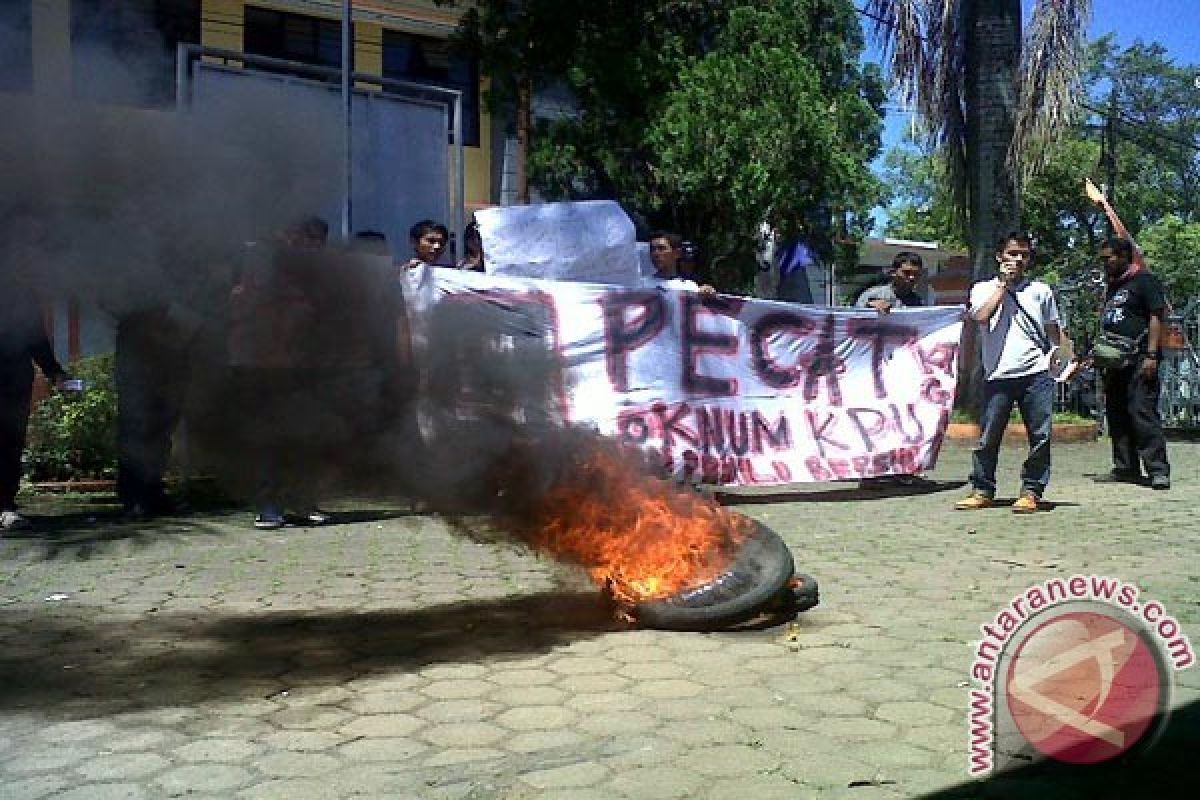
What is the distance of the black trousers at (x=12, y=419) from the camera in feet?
22.9

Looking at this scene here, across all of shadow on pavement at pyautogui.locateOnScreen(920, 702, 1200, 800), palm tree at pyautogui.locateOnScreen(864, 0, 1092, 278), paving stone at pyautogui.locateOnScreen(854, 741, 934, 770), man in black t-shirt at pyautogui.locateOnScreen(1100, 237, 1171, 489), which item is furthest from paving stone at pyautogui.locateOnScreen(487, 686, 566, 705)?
palm tree at pyautogui.locateOnScreen(864, 0, 1092, 278)

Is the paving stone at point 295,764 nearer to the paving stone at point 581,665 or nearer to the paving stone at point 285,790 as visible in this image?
the paving stone at point 285,790

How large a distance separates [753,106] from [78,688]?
343 inches

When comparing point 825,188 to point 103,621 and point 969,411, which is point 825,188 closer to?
point 969,411

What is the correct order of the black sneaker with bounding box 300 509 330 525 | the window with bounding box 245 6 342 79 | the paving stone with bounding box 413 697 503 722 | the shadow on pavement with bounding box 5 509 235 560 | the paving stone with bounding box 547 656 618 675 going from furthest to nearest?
the window with bounding box 245 6 342 79 < the black sneaker with bounding box 300 509 330 525 < the shadow on pavement with bounding box 5 509 235 560 < the paving stone with bounding box 547 656 618 675 < the paving stone with bounding box 413 697 503 722

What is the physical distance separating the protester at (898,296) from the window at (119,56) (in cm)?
591

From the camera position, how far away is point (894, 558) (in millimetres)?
6246

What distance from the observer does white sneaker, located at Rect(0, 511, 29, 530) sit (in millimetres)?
7172

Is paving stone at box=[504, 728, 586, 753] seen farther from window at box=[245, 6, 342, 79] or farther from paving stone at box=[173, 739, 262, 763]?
window at box=[245, 6, 342, 79]

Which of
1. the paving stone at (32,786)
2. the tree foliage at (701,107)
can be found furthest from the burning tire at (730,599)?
the tree foliage at (701,107)

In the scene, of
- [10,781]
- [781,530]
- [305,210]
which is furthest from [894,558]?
[10,781]

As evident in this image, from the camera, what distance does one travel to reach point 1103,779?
10.5 ft

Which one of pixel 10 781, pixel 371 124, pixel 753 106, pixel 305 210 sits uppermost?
pixel 753 106

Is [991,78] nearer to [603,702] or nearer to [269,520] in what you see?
[269,520]
